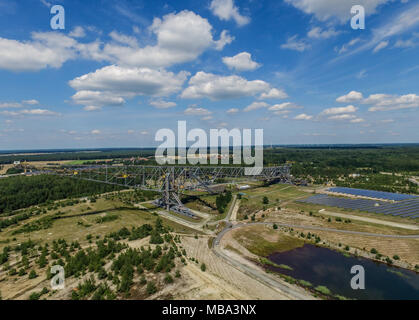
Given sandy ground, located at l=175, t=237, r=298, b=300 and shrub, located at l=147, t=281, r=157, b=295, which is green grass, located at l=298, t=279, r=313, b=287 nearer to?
sandy ground, located at l=175, t=237, r=298, b=300

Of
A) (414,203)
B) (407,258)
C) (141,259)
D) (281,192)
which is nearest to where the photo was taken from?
(141,259)

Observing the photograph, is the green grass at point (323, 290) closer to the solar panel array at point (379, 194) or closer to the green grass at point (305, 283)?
the green grass at point (305, 283)

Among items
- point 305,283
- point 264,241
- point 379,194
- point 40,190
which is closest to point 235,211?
point 264,241

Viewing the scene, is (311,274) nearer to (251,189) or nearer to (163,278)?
(163,278)

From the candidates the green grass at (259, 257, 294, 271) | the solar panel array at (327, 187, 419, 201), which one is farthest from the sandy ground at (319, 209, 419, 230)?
the green grass at (259, 257, 294, 271)

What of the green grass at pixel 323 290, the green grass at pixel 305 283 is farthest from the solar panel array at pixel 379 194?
the green grass at pixel 305 283
